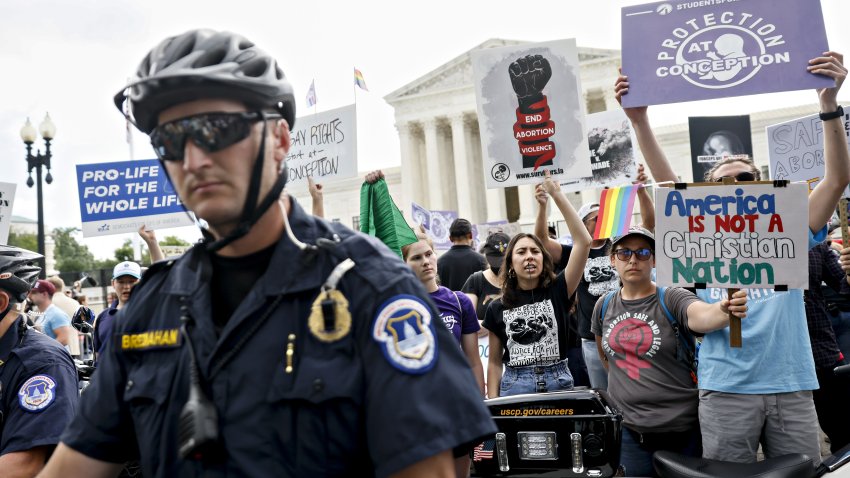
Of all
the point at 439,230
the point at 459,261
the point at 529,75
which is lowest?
the point at 459,261

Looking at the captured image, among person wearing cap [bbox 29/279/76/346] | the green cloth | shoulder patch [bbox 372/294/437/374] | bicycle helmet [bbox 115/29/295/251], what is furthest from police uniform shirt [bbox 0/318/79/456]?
person wearing cap [bbox 29/279/76/346]

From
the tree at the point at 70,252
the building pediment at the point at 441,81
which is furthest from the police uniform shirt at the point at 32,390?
the tree at the point at 70,252

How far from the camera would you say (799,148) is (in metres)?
6.44

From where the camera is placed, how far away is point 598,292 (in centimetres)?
606

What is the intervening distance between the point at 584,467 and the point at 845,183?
1975 mm

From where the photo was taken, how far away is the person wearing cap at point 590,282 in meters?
5.66

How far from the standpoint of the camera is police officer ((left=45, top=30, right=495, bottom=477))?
4.43ft

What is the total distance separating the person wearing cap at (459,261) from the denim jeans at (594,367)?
2.32 metres

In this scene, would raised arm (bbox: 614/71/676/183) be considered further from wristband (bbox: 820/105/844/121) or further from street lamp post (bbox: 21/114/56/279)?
street lamp post (bbox: 21/114/56/279)

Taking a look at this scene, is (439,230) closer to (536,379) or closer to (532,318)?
(532,318)

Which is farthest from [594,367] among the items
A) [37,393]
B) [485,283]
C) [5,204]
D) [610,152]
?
[5,204]

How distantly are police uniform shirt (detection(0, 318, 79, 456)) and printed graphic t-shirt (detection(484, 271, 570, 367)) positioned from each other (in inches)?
112

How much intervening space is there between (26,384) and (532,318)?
316 centimetres

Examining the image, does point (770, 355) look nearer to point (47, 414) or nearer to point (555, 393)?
point (555, 393)
